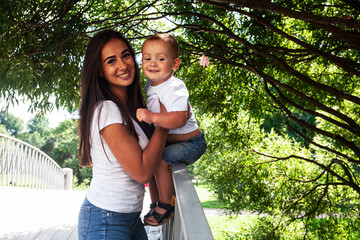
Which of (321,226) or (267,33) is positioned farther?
(321,226)

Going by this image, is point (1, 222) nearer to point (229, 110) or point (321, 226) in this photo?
point (229, 110)

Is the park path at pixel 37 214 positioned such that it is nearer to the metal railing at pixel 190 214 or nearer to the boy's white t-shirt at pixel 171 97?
the boy's white t-shirt at pixel 171 97

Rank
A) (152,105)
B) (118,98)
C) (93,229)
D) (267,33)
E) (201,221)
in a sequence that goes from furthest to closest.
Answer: (267,33) < (152,105) < (118,98) < (93,229) < (201,221)

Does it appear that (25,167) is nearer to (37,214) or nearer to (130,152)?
(37,214)

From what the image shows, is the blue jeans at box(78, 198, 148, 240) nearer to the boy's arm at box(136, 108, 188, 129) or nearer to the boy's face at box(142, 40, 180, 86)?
the boy's arm at box(136, 108, 188, 129)

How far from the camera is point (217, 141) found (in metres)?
7.28

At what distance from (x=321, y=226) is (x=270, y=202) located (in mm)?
778

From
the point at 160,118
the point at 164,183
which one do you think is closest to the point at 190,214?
the point at 160,118

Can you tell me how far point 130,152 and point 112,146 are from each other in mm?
67

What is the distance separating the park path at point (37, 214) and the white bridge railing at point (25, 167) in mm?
314

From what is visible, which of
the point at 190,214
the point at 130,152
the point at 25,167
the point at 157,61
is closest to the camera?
the point at 190,214

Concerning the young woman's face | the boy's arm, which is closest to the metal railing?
the boy's arm

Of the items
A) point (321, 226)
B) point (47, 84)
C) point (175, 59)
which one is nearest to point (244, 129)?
point (321, 226)

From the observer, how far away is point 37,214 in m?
4.72
